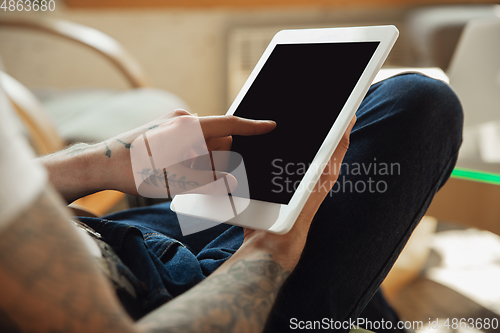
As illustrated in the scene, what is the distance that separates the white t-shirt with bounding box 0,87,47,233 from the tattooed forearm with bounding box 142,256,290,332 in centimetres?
14

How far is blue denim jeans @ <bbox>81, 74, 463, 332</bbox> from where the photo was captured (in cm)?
43

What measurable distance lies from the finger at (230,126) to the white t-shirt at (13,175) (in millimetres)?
247

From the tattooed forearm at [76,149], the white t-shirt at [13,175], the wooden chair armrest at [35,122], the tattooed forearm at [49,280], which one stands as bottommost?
the wooden chair armrest at [35,122]

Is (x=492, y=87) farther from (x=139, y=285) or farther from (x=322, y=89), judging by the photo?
(x=139, y=285)

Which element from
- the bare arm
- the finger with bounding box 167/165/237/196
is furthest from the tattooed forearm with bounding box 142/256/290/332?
the finger with bounding box 167/165/237/196

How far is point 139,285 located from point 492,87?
0.96 metres

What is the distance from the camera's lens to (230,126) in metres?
0.47

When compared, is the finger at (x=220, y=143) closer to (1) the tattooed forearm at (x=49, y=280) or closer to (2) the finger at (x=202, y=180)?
(2) the finger at (x=202, y=180)

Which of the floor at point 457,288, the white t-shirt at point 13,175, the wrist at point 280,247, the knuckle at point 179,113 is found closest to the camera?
the white t-shirt at point 13,175

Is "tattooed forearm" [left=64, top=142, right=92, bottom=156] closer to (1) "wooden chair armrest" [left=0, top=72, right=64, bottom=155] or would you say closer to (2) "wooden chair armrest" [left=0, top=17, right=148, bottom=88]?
(1) "wooden chair armrest" [left=0, top=72, right=64, bottom=155]

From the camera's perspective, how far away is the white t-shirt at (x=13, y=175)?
0.21 m

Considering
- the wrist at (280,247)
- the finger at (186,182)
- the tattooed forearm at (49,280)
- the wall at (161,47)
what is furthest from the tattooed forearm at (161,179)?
the wall at (161,47)

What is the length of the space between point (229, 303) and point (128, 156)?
0.77 ft

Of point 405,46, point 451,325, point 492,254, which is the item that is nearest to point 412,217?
point 451,325
